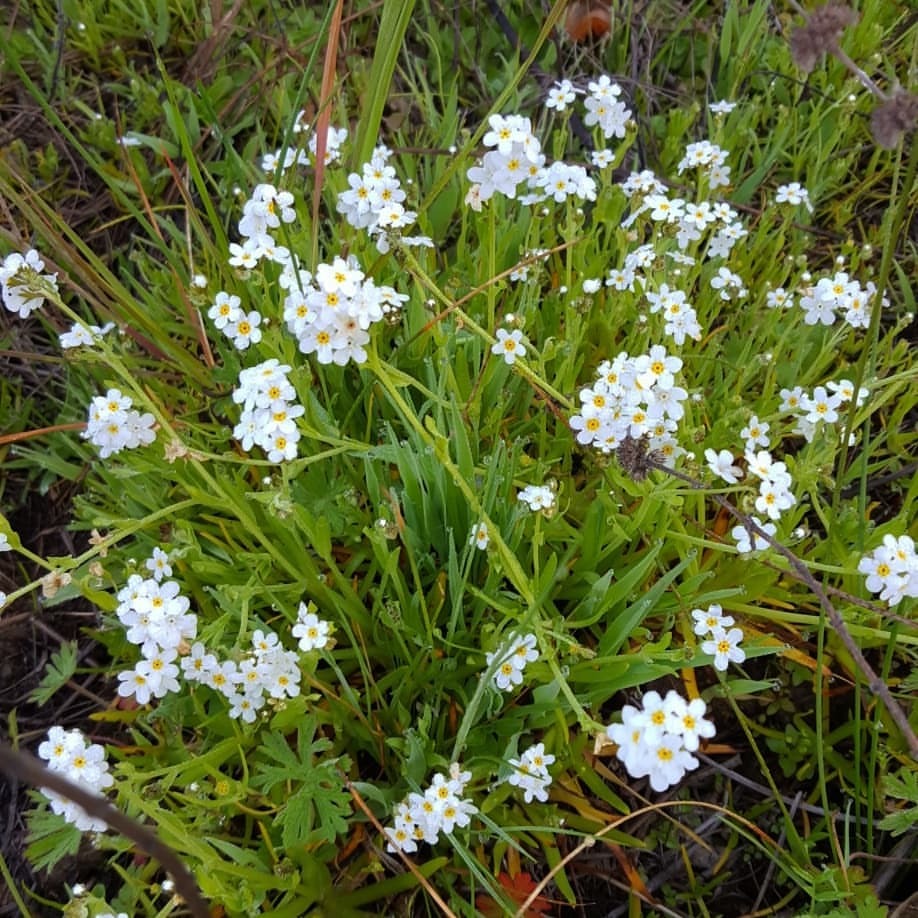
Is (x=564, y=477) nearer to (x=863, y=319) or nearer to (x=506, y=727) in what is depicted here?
(x=506, y=727)

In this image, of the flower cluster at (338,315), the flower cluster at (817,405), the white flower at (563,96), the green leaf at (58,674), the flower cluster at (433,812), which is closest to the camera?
the flower cluster at (338,315)

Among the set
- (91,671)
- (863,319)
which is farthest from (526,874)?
(863,319)

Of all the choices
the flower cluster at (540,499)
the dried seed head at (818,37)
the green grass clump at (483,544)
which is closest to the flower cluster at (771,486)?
the green grass clump at (483,544)

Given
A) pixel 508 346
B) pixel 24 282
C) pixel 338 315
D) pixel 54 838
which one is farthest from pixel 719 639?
pixel 24 282

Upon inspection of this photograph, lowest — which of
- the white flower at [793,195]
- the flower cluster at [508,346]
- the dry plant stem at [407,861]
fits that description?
the dry plant stem at [407,861]

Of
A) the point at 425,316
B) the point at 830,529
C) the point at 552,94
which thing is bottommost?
the point at 830,529

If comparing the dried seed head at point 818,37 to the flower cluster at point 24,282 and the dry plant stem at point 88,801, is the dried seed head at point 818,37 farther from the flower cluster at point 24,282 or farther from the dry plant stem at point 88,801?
the flower cluster at point 24,282
